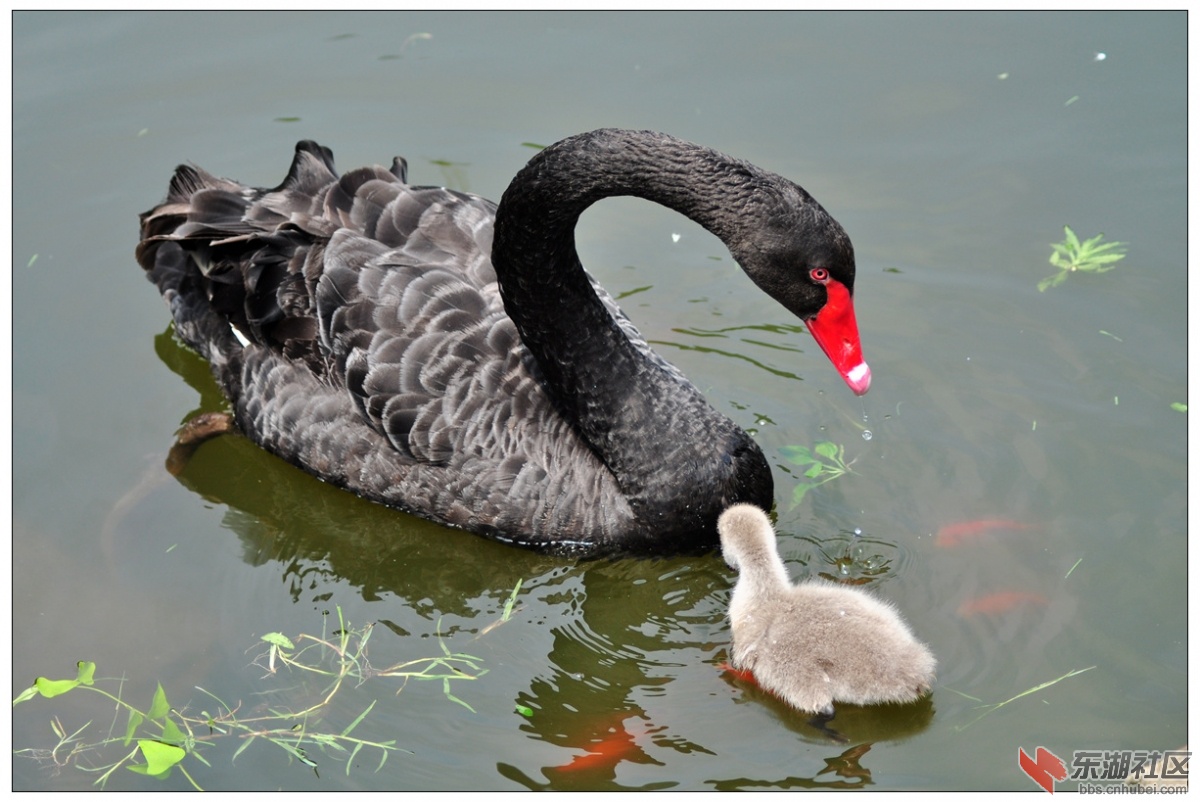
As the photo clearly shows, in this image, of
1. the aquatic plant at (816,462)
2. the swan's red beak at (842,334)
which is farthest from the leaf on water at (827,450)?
the swan's red beak at (842,334)

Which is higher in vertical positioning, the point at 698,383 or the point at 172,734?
the point at 698,383

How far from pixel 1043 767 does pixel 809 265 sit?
5.61ft

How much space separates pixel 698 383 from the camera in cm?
571

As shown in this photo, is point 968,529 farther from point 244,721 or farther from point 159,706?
point 159,706

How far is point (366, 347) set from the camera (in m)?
4.96

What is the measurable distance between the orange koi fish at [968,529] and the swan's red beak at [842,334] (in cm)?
77

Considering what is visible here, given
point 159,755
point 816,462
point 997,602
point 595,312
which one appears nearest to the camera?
point 159,755

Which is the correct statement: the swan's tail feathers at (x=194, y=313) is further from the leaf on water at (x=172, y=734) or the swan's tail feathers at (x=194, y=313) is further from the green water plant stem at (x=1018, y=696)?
the green water plant stem at (x=1018, y=696)

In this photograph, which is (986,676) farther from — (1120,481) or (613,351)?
(613,351)

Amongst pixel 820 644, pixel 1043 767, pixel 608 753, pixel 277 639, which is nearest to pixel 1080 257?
pixel 1043 767

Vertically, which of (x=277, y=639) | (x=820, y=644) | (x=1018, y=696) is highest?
(x=820, y=644)

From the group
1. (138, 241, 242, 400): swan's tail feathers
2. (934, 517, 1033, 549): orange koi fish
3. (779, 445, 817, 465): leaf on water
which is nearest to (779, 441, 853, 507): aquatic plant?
(779, 445, 817, 465): leaf on water

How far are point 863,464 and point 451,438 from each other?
1623 millimetres

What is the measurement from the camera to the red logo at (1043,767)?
403 centimetres
